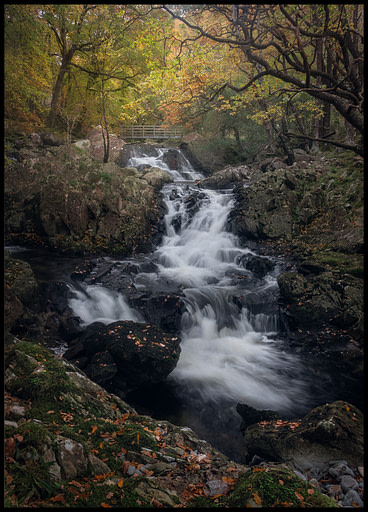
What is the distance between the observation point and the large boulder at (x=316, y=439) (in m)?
3.95

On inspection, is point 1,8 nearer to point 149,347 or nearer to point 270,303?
point 149,347

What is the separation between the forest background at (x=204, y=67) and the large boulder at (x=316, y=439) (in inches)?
227

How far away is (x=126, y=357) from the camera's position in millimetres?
6227

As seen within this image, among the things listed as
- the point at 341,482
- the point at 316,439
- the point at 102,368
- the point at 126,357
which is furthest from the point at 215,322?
the point at 341,482

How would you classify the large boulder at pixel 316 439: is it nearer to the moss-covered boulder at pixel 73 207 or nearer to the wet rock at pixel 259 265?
the wet rock at pixel 259 265

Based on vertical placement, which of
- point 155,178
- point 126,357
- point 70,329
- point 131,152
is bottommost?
point 126,357

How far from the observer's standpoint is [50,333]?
754cm

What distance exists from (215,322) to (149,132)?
94.6 feet

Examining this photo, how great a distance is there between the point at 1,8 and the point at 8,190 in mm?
12011

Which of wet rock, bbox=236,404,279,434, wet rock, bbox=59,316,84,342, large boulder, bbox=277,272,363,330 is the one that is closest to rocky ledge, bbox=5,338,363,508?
wet rock, bbox=236,404,279,434

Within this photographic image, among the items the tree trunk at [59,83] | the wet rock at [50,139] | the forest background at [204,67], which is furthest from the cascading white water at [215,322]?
the tree trunk at [59,83]

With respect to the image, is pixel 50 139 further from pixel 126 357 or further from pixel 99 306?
pixel 126 357

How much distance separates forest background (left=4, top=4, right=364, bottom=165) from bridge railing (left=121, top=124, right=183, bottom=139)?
10.3 feet

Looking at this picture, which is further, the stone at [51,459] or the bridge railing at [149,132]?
the bridge railing at [149,132]
